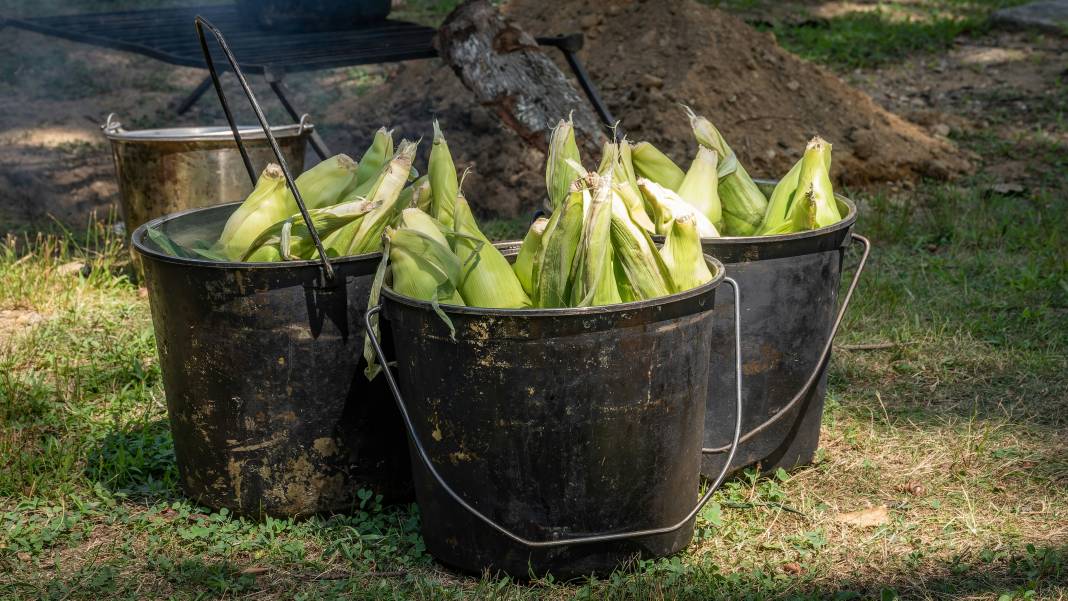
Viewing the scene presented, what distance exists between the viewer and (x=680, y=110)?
5875mm

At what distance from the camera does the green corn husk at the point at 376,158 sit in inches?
105

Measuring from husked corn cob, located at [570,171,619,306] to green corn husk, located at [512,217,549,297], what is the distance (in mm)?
176

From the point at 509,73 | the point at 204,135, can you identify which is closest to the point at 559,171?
the point at 204,135

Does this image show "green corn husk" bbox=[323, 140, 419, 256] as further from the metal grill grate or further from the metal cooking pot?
the metal grill grate

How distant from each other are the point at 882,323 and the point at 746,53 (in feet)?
10.0

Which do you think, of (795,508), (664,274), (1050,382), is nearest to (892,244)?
(1050,382)

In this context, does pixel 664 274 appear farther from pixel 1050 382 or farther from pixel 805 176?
pixel 1050 382

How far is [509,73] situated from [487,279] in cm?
310

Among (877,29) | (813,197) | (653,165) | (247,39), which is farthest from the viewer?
(877,29)

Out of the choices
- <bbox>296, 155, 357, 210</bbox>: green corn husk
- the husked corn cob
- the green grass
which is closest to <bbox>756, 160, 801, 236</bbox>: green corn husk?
the husked corn cob

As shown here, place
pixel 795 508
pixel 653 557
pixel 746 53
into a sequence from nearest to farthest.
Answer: pixel 653 557, pixel 795 508, pixel 746 53

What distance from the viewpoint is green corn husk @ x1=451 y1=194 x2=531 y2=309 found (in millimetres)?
2201

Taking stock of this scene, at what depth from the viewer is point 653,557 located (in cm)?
230

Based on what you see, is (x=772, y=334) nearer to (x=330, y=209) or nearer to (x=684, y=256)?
(x=684, y=256)
